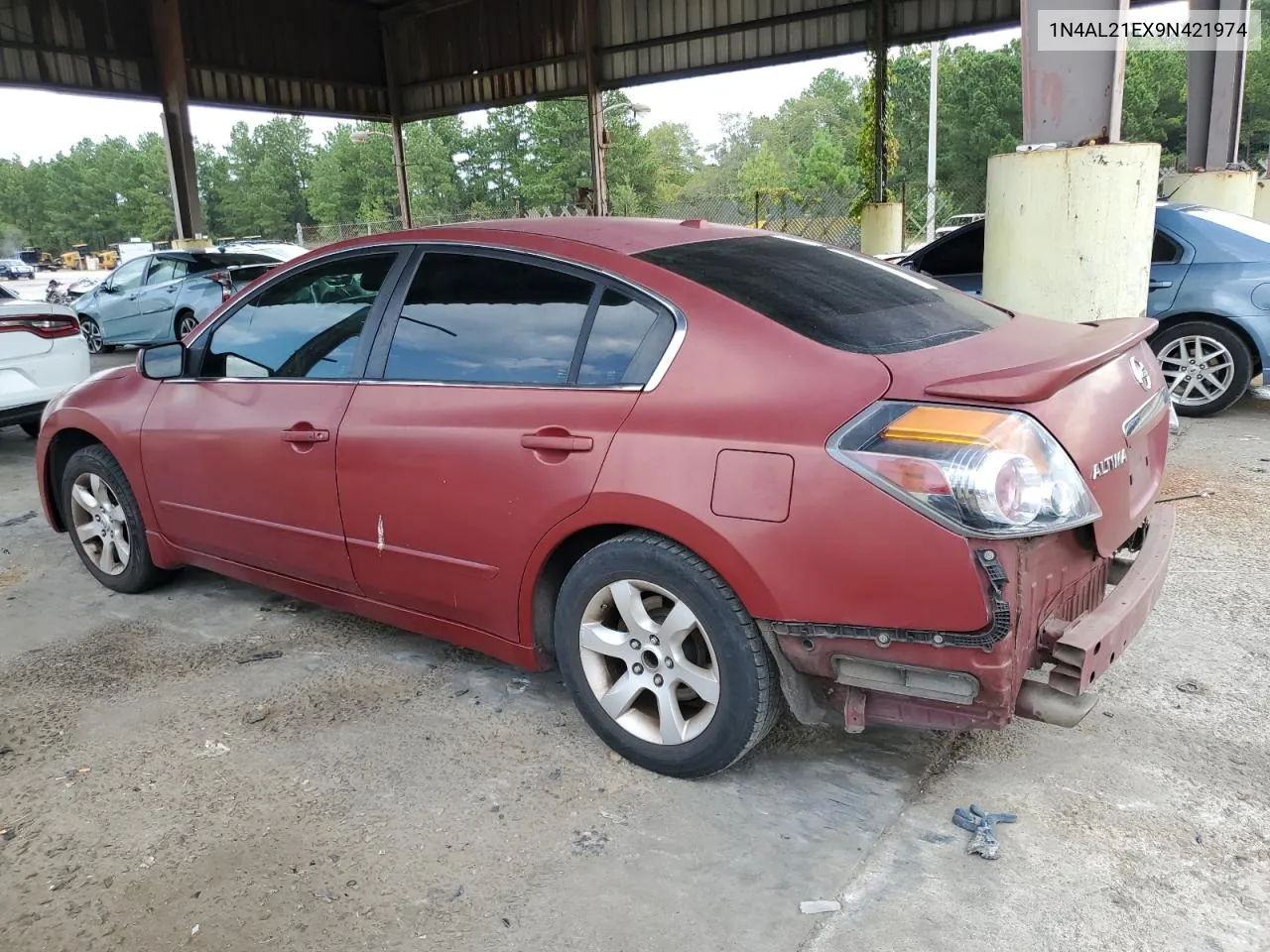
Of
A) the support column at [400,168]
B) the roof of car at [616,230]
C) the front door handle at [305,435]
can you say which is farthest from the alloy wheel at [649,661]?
the support column at [400,168]

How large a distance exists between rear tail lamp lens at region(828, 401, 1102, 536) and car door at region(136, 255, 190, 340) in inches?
506

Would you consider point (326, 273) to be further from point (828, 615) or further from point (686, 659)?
point (828, 615)

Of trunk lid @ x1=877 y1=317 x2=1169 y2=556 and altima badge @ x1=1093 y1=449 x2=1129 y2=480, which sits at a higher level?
trunk lid @ x1=877 y1=317 x2=1169 y2=556

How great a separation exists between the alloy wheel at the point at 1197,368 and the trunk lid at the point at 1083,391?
4592 mm

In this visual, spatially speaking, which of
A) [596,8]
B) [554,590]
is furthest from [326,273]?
[596,8]

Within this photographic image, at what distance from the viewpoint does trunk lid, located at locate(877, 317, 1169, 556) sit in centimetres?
231

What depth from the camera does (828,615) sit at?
2.35m

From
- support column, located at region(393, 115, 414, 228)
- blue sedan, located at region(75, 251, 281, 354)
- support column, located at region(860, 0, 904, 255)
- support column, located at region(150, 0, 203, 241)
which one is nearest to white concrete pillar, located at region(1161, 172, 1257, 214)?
support column, located at region(860, 0, 904, 255)

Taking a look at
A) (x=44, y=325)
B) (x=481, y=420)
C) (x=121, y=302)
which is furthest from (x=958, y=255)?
(x=121, y=302)

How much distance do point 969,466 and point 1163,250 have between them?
19.3 feet

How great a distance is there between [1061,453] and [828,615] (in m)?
0.68

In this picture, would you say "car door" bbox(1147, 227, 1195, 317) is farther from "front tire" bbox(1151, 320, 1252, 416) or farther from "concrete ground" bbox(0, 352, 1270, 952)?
"concrete ground" bbox(0, 352, 1270, 952)

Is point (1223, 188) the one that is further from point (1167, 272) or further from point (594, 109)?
point (594, 109)

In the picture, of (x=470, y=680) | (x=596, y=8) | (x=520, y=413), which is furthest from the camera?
(x=596, y=8)
